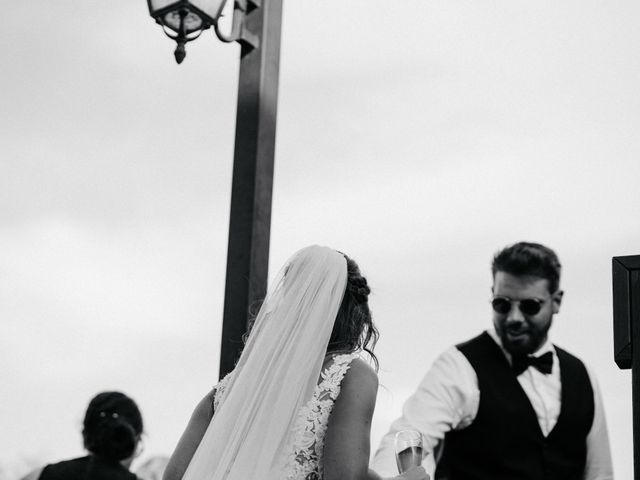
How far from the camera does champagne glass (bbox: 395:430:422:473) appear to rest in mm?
3035

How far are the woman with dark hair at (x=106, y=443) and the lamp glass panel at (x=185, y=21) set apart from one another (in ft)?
6.01

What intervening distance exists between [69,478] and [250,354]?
185 centimetres

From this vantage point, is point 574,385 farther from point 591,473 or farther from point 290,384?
point 290,384

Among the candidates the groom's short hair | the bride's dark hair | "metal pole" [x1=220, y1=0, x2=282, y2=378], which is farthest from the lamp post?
the groom's short hair

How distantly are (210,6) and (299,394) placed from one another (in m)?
1.95

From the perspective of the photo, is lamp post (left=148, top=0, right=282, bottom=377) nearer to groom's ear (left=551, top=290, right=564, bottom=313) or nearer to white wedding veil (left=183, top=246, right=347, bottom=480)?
white wedding veil (left=183, top=246, right=347, bottom=480)

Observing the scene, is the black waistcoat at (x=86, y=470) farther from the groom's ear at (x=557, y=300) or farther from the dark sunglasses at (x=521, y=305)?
the groom's ear at (x=557, y=300)

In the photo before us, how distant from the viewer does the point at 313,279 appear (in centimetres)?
336

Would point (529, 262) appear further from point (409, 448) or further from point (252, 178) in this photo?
point (409, 448)

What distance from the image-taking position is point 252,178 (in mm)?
4430

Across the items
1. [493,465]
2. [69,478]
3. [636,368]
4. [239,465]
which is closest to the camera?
[636,368]

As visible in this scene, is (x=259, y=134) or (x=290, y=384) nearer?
(x=290, y=384)

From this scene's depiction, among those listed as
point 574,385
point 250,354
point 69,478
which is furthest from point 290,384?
point 69,478

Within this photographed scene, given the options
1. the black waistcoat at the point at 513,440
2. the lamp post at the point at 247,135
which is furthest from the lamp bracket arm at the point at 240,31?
the black waistcoat at the point at 513,440
